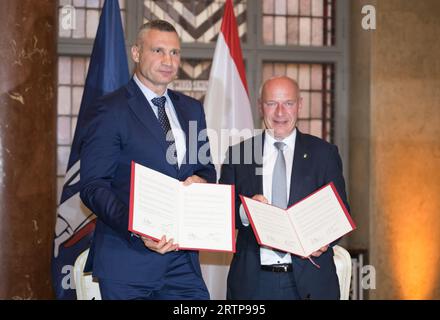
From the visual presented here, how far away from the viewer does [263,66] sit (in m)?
6.36

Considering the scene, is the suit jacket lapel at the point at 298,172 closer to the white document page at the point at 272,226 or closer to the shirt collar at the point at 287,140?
the shirt collar at the point at 287,140

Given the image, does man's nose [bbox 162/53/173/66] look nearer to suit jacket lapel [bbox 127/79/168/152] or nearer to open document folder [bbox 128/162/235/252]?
suit jacket lapel [bbox 127/79/168/152]

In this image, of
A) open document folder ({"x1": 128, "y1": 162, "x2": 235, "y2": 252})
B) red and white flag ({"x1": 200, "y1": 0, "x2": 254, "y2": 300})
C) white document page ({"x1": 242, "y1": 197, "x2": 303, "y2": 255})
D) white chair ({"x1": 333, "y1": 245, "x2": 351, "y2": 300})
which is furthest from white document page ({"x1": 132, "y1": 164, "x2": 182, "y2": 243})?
red and white flag ({"x1": 200, "y1": 0, "x2": 254, "y2": 300})

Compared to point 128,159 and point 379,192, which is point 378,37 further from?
point 128,159

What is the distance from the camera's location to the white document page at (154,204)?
8.38ft

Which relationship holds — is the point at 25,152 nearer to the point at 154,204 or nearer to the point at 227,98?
the point at 227,98

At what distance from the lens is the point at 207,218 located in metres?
2.72

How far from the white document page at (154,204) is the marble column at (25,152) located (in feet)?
5.89

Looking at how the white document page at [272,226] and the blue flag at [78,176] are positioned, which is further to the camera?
the blue flag at [78,176]

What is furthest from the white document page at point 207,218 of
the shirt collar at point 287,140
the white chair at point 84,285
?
the white chair at point 84,285

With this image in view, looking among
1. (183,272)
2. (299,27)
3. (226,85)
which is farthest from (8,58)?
(299,27)

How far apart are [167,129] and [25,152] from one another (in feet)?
5.39

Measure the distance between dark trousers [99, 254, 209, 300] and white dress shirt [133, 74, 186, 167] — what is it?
0.42 m
